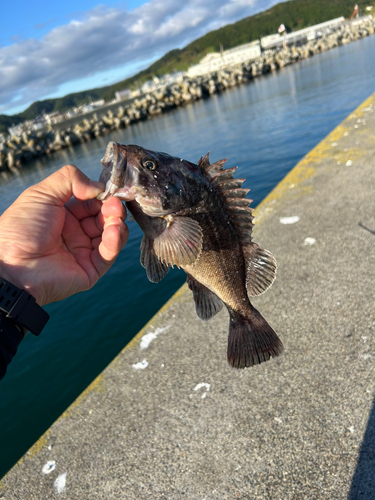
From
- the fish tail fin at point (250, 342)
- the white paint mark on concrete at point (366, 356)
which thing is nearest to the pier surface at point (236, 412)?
the white paint mark on concrete at point (366, 356)

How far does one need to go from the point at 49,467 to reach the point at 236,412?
195 centimetres

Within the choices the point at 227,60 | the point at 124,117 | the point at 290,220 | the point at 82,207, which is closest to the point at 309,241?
the point at 290,220

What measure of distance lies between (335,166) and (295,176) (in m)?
0.92

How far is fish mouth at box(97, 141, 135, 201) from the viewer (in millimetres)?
2426

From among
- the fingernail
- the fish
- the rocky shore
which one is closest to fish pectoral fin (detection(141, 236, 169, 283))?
the fish

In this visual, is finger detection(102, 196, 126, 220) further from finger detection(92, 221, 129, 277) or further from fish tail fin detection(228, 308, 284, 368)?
fish tail fin detection(228, 308, 284, 368)

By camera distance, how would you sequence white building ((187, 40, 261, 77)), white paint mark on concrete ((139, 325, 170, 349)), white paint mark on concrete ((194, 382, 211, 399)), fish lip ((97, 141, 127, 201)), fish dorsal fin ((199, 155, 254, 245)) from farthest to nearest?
white building ((187, 40, 261, 77))
white paint mark on concrete ((139, 325, 170, 349))
white paint mark on concrete ((194, 382, 211, 399))
fish dorsal fin ((199, 155, 254, 245))
fish lip ((97, 141, 127, 201))

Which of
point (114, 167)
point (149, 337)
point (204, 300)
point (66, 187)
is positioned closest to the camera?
point (114, 167)

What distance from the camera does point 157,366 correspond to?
13.8 ft

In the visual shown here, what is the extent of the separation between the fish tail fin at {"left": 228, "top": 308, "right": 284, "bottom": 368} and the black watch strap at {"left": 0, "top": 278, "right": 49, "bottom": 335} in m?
1.58

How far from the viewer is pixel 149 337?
466 centimetres

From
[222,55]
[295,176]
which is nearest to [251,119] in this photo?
[295,176]

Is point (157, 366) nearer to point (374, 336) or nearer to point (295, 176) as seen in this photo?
point (374, 336)

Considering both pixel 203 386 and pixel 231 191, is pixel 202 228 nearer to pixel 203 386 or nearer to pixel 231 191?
pixel 231 191
